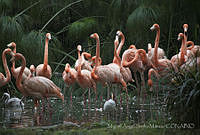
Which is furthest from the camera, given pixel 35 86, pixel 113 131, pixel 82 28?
pixel 82 28

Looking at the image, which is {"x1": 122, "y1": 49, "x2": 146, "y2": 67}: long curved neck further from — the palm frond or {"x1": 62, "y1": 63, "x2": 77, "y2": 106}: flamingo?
the palm frond

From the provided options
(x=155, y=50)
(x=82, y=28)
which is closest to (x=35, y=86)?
(x=155, y=50)

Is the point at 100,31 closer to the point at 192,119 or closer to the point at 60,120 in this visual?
the point at 60,120

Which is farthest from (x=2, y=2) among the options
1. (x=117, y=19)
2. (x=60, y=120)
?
(x=60, y=120)

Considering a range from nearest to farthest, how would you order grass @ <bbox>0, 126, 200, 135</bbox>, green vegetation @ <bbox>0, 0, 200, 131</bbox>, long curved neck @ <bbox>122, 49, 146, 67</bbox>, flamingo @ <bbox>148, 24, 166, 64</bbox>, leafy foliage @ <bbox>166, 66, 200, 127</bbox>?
grass @ <bbox>0, 126, 200, 135</bbox> → leafy foliage @ <bbox>166, 66, 200, 127</bbox> → flamingo @ <bbox>148, 24, 166, 64</bbox> → long curved neck @ <bbox>122, 49, 146, 67</bbox> → green vegetation @ <bbox>0, 0, 200, 131</bbox>

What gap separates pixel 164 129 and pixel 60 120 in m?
2.30

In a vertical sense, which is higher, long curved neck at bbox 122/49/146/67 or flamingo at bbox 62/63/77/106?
long curved neck at bbox 122/49/146/67

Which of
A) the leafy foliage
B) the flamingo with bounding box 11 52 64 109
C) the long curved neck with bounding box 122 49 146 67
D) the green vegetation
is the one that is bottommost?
the leafy foliage

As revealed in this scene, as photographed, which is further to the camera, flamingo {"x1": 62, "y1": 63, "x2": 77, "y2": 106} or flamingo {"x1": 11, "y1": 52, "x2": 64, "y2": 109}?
flamingo {"x1": 62, "y1": 63, "x2": 77, "y2": 106}

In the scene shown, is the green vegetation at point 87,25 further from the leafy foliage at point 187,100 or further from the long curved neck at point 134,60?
the leafy foliage at point 187,100

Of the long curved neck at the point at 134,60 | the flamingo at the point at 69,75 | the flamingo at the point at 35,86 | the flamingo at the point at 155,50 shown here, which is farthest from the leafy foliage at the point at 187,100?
the flamingo at the point at 69,75

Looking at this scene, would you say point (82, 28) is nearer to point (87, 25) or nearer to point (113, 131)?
point (87, 25)

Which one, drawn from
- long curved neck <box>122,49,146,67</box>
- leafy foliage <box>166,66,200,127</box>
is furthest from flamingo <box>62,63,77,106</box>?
leafy foliage <box>166,66,200,127</box>

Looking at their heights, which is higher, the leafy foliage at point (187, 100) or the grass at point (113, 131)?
the leafy foliage at point (187, 100)
